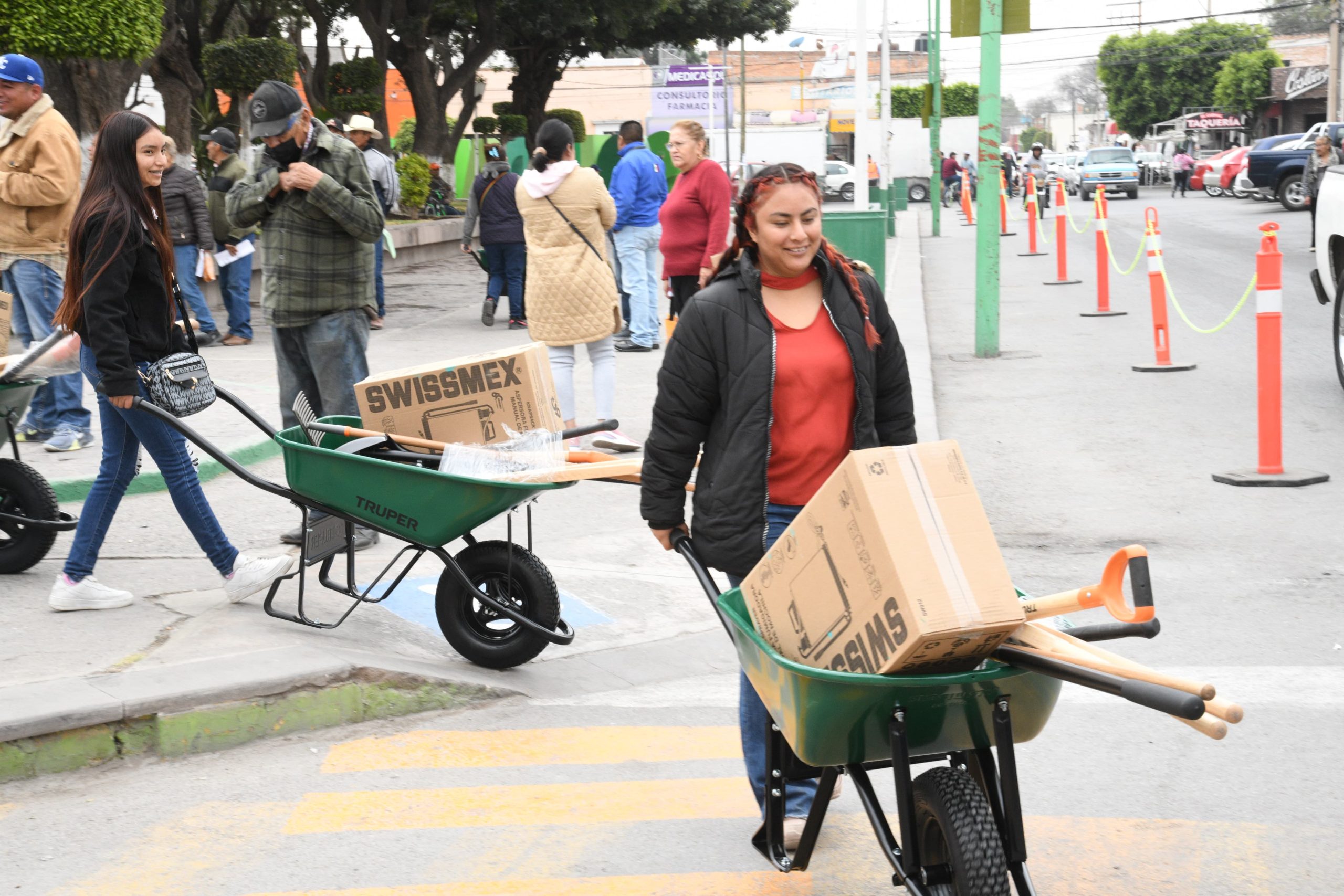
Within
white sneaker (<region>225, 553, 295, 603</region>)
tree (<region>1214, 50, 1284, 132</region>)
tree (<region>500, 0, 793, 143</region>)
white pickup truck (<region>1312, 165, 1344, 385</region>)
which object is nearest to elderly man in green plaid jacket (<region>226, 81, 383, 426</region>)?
white sneaker (<region>225, 553, 295, 603</region>)

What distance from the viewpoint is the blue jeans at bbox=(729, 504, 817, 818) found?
3.52 m

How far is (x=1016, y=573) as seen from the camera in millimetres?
6285

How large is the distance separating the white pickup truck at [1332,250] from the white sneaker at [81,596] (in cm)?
802

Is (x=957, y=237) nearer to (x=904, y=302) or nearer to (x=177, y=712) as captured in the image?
(x=904, y=302)

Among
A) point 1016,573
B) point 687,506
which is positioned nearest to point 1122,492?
point 1016,573

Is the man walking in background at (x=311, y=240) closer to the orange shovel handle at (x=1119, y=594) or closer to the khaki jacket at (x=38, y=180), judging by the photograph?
the khaki jacket at (x=38, y=180)

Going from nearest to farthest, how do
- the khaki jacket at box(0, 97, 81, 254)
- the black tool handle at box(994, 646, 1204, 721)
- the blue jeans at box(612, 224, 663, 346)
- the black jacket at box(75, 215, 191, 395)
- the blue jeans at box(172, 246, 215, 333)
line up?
the black tool handle at box(994, 646, 1204, 721)
the black jacket at box(75, 215, 191, 395)
the khaki jacket at box(0, 97, 81, 254)
the blue jeans at box(172, 246, 215, 333)
the blue jeans at box(612, 224, 663, 346)

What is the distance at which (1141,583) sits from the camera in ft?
8.82

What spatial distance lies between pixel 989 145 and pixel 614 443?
536cm

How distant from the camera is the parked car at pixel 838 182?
5656 cm

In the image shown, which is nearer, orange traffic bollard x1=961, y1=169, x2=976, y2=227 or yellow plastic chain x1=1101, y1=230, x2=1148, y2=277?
yellow plastic chain x1=1101, y1=230, x2=1148, y2=277

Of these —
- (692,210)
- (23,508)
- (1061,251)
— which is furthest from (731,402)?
(1061,251)

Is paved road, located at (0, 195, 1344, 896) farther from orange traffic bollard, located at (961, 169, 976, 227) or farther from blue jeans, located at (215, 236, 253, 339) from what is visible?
orange traffic bollard, located at (961, 169, 976, 227)

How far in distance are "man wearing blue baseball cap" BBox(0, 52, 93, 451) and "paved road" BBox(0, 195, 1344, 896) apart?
340 cm
